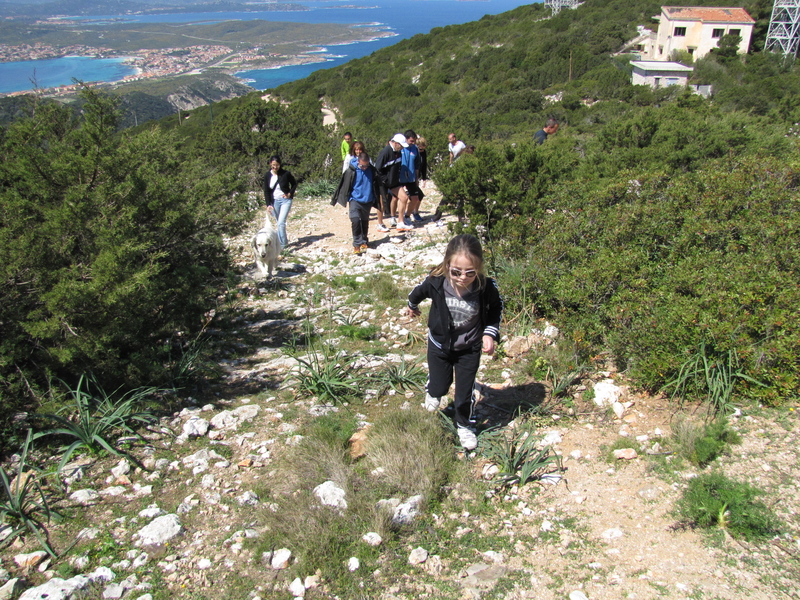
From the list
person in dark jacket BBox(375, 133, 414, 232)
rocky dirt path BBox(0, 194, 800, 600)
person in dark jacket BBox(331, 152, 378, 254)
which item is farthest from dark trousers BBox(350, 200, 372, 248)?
rocky dirt path BBox(0, 194, 800, 600)

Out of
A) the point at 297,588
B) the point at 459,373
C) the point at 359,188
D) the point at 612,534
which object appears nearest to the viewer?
the point at 297,588

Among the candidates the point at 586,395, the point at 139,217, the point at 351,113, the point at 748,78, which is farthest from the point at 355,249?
the point at 748,78

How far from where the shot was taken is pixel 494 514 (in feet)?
9.86

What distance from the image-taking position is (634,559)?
257cm

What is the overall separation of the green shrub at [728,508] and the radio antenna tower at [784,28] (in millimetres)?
48661

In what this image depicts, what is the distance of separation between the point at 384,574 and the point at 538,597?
2.38ft

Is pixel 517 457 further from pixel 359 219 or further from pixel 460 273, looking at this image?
pixel 359 219

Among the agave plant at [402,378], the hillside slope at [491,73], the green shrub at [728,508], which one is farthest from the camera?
the hillside slope at [491,73]

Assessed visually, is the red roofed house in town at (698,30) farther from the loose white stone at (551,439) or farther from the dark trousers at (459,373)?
the dark trousers at (459,373)

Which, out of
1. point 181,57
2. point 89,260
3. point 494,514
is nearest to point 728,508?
point 494,514

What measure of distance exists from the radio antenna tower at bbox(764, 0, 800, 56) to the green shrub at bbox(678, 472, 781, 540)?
48.7 meters

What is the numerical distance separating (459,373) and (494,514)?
2.77 feet

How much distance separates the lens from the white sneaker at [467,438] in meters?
3.44

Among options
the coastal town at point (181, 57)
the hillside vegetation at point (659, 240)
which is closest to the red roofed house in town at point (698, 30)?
the hillside vegetation at point (659, 240)
